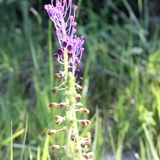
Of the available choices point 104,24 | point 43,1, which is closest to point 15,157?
point 104,24

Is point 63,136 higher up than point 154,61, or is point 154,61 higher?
point 154,61

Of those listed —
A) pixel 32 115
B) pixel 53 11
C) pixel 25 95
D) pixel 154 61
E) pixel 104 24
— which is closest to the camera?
pixel 53 11

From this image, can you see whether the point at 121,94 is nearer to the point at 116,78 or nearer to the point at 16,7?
the point at 116,78

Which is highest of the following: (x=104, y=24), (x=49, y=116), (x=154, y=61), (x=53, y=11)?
(x=104, y=24)

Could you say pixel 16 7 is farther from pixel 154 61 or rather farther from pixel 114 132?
pixel 114 132

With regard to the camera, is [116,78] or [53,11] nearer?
[53,11]

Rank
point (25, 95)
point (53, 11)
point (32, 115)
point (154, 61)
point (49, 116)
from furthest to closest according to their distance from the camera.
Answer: point (25, 95) < point (154, 61) < point (32, 115) < point (49, 116) < point (53, 11)
